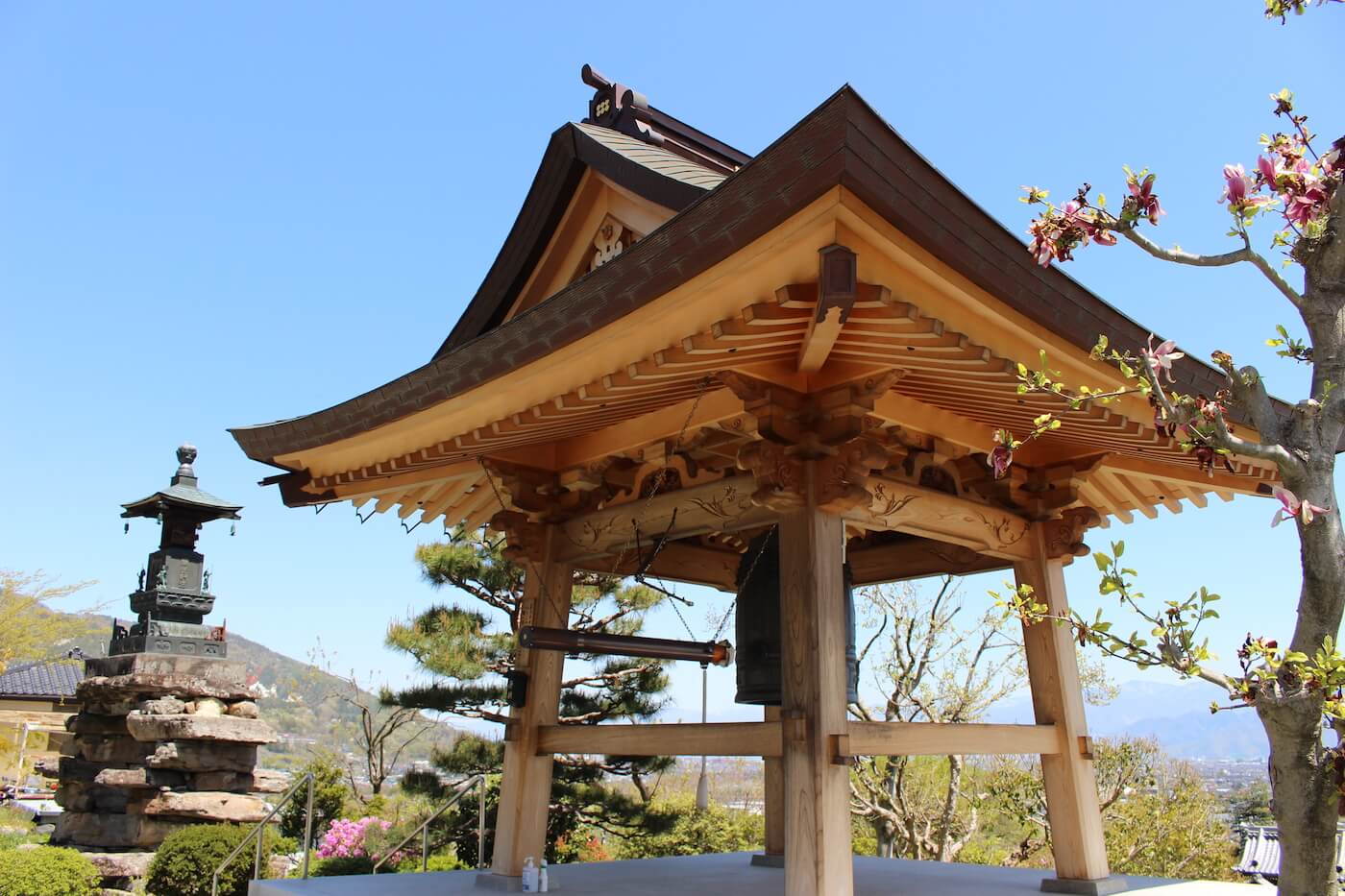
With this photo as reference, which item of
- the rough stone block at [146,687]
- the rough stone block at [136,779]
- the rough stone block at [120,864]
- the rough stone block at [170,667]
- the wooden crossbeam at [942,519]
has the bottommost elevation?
the rough stone block at [120,864]

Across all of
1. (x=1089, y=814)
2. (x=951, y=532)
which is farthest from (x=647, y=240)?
(x=1089, y=814)

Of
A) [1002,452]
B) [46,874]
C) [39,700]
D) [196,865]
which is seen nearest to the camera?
[1002,452]

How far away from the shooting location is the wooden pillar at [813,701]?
3703mm

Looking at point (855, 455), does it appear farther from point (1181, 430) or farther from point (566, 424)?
point (1181, 430)

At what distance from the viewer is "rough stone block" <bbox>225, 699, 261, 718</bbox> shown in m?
13.5

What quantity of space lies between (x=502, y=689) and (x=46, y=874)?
550cm

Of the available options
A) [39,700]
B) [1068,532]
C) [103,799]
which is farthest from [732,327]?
[39,700]

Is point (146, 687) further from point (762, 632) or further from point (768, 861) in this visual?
point (762, 632)

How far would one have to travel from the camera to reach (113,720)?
13.3 metres

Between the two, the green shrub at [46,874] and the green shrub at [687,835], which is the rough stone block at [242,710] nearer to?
the green shrub at [46,874]

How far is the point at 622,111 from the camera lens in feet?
19.5

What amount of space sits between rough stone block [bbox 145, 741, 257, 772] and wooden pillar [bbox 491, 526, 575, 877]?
29.9 ft

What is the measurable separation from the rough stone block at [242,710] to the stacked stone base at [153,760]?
0.04ft

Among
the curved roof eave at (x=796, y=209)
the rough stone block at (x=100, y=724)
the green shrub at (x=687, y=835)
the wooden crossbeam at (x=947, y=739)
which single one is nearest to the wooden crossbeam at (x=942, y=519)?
the wooden crossbeam at (x=947, y=739)
